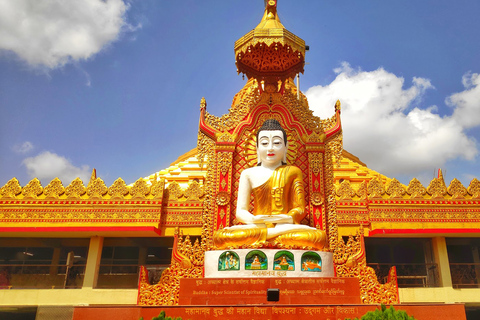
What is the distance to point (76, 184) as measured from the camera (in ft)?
37.7

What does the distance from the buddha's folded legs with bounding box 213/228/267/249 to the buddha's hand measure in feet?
1.11

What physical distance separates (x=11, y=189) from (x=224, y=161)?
6.30 meters

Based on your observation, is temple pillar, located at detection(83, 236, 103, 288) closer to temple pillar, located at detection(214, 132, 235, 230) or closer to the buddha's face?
temple pillar, located at detection(214, 132, 235, 230)

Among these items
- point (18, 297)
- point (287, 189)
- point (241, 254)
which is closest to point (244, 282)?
point (241, 254)

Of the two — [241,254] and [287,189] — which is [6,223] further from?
[287,189]

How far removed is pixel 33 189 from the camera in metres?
11.4

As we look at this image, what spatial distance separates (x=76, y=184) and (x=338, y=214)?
773cm

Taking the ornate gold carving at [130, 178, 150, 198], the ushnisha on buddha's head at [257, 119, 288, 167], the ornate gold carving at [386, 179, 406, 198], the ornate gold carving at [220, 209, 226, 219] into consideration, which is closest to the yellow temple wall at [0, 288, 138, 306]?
the ornate gold carving at [130, 178, 150, 198]

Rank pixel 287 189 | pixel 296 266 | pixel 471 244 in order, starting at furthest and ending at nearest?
pixel 471 244 → pixel 287 189 → pixel 296 266

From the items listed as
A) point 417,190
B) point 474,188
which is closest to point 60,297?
point 417,190

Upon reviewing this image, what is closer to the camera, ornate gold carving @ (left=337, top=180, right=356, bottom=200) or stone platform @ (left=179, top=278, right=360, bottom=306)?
stone platform @ (left=179, top=278, right=360, bottom=306)

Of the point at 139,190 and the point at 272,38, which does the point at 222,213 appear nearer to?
the point at 139,190

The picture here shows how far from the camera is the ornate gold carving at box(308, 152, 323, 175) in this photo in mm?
10878

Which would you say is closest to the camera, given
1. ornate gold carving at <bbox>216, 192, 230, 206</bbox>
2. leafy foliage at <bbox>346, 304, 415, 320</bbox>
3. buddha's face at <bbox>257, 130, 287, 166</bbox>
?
leafy foliage at <bbox>346, 304, 415, 320</bbox>
